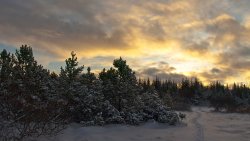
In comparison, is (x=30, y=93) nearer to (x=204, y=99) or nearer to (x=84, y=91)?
(x=84, y=91)

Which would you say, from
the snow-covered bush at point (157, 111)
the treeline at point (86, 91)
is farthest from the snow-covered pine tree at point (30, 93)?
the snow-covered bush at point (157, 111)

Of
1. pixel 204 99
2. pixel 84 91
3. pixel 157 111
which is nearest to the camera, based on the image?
pixel 84 91

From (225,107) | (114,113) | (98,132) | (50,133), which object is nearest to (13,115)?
(50,133)

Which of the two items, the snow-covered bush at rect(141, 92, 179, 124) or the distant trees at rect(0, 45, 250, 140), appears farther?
the snow-covered bush at rect(141, 92, 179, 124)

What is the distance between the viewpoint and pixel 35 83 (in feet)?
71.4

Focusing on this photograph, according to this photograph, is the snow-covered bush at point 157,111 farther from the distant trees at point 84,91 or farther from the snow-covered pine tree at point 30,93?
the snow-covered pine tree at point 30,93

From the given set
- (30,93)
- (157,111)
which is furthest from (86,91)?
(157,111)

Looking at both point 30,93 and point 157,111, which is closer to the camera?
point 30,93

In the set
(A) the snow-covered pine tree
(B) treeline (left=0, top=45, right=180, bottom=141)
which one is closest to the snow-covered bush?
(B) treeline (left=0, top=45, right=180, bottom=141)

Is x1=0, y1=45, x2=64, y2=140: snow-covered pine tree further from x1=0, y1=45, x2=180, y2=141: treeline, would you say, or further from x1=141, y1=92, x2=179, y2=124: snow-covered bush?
x1=141, y1=92, x2=179, y2=124: snow-covered bush

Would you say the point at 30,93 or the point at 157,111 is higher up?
the point at 30,93

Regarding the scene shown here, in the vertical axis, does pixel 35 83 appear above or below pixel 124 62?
below

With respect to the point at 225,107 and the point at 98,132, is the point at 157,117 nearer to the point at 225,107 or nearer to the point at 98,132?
the point at 98,132

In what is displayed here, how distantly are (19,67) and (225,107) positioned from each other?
4657 cm
